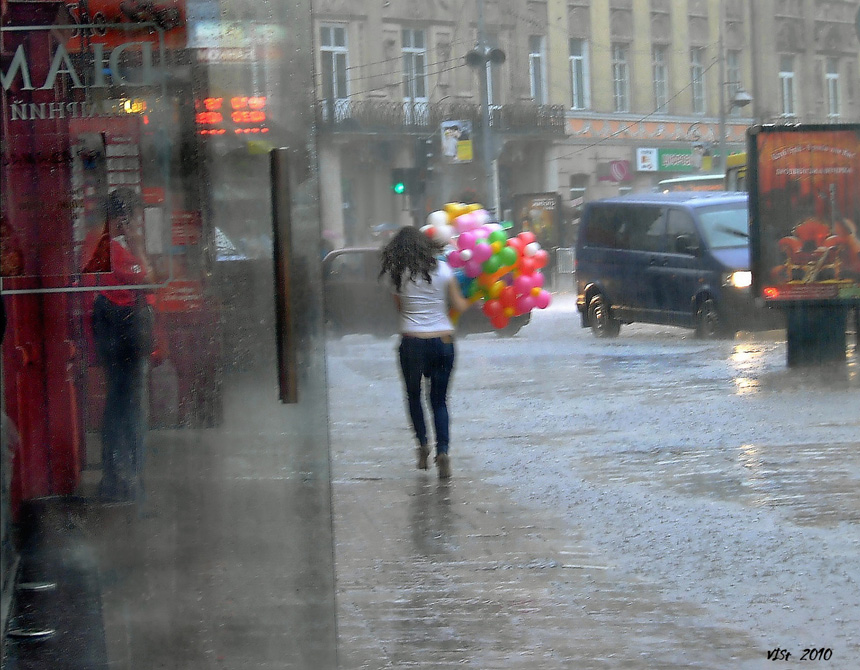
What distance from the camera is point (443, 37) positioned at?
33.8 metres

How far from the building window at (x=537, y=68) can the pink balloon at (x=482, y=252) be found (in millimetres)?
27372

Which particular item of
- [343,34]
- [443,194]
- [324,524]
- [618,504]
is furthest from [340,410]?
[343,34]

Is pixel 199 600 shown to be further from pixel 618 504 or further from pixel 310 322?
pixel 618 504

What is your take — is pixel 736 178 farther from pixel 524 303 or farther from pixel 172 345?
pixel 172 345

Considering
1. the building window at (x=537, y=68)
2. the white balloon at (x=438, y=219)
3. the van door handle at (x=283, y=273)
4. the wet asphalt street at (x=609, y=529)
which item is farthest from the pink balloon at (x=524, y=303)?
the building window at (x=537, y=68)

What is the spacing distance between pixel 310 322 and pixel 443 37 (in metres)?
31.0

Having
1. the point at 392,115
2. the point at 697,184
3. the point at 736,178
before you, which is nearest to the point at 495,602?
the point at 736,178

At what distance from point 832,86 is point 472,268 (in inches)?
1334

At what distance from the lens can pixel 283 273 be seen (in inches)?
142

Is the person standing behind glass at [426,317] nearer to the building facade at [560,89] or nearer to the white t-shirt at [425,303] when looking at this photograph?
the white t-shirt at [425,303]

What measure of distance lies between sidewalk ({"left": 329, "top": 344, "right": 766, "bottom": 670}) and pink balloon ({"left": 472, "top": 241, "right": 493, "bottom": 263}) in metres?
1.94

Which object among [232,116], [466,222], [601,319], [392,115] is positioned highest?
[392,115]

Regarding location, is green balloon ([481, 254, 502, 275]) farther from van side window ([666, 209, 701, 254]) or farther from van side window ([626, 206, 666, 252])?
van side window ([626, 206, 666, 252])

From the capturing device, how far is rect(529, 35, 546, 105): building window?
35.7 metres
